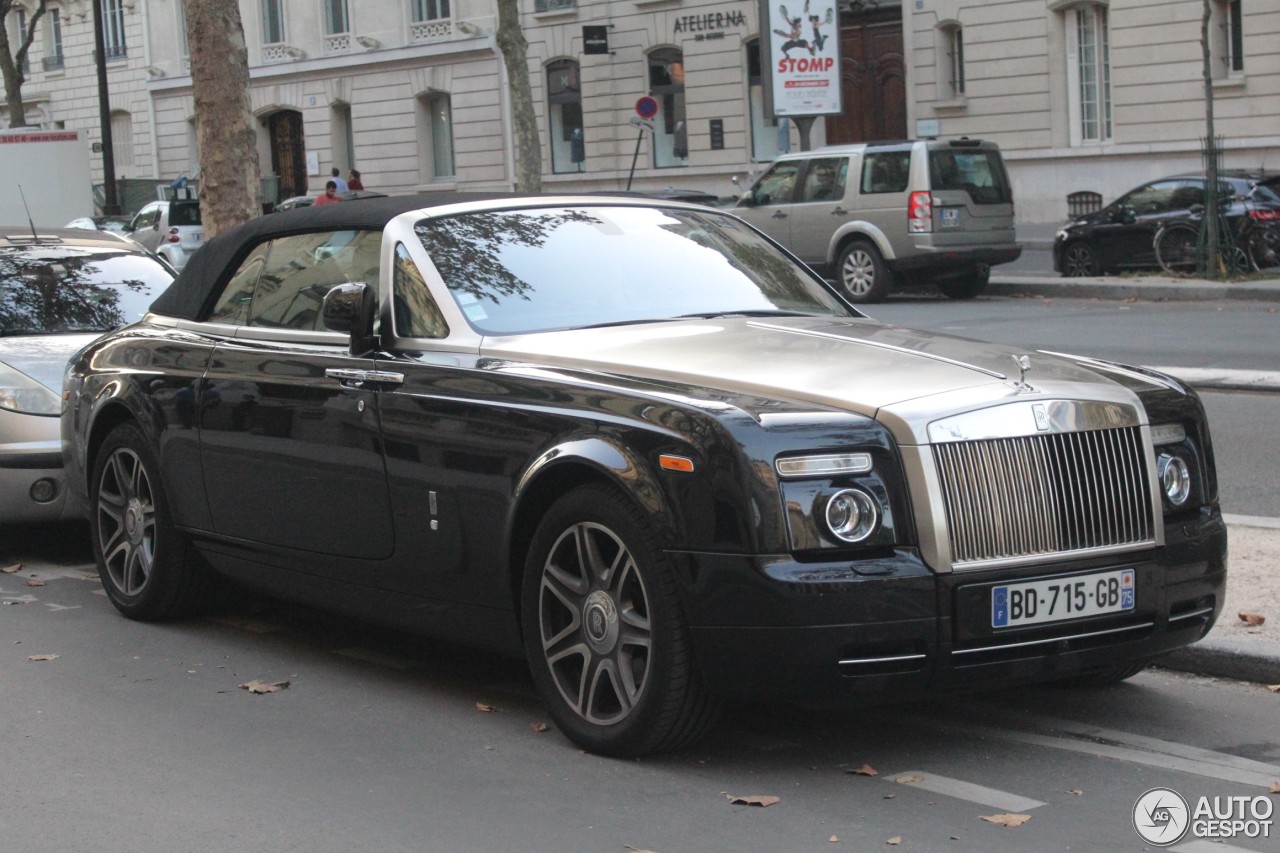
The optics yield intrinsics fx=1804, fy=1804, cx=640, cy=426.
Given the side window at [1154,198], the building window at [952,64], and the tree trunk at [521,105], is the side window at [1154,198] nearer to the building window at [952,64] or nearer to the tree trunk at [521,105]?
the building window at [952,64]

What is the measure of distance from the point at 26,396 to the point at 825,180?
55.8 ft

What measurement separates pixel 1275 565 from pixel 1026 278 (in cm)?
1904

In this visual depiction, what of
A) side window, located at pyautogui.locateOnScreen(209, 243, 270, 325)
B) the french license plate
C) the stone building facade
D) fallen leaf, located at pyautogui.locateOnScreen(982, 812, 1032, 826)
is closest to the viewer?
fallen leaf, located at pyautogui.locateOnScreen(982, 812, 1032, 826)

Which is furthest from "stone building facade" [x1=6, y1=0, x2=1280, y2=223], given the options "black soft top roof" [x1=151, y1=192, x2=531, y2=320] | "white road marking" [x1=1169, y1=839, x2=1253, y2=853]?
"white road marking" [x1=1169, y1=839, x2=1253, y2=853]

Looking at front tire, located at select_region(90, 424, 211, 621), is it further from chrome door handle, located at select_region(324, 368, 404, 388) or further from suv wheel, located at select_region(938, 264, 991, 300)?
suv wheel, located at select_region(938, 264, 991, 300)

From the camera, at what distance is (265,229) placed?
7121 mm

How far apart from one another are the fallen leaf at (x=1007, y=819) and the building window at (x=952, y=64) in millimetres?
33375

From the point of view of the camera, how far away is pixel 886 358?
5.34 m

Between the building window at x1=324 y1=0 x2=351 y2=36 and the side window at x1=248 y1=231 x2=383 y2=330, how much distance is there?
45601 millimetres

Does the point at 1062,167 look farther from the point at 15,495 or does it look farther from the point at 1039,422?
the point at 1039,422

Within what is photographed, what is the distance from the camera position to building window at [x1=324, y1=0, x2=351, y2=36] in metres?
50.9

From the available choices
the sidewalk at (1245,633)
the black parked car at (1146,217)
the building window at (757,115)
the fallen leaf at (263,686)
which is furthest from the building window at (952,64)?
the fallen leaf at (263,686)

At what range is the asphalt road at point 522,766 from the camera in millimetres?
4598

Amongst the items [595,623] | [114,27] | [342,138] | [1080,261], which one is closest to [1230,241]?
[1080,261]
